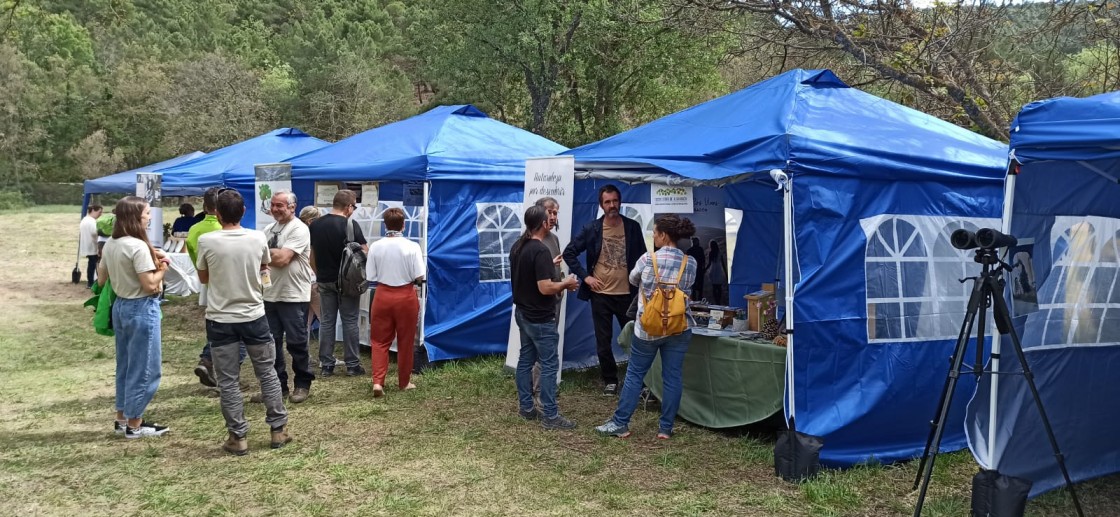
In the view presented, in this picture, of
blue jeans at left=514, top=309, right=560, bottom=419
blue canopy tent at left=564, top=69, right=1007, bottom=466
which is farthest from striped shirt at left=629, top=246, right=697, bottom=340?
blue jeans at left=514, top=309, right=560, bottom=419

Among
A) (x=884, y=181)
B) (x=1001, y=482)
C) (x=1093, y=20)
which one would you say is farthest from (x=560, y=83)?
(x=1001, y=482)

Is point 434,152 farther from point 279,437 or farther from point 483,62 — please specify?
point 483,62

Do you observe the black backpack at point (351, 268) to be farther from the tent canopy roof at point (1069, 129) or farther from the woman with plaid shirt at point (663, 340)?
the tent canopy roof at point (1069, 129)

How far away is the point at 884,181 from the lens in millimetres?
5344

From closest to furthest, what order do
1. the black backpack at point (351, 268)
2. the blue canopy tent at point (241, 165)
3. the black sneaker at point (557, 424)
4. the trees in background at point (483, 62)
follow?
1. the black sneaker at point (557, 424)
2. the black backpack at point (351, 268)
3. the trees in background at point (483, 62)
4. the blue canopy tent at point (241, 165)

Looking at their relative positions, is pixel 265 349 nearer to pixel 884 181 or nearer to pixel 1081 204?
pixel 884 181

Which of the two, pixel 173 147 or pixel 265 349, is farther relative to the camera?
pixel 173 147

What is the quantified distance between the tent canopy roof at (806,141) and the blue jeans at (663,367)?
1077 mm

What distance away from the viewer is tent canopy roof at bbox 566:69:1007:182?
5160 millimetres

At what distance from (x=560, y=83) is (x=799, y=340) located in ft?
53.9

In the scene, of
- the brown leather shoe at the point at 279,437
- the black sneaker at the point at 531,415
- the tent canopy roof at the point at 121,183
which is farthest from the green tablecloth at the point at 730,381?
the tent canopy roof at the point at 121,183

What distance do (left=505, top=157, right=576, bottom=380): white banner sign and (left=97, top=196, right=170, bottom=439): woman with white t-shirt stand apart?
252cm

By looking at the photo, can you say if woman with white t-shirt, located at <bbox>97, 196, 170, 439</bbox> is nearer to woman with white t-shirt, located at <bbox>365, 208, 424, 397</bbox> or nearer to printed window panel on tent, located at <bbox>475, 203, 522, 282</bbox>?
woman with white t-shirt, located at <bbox>365, 208, 424, 397</bbox>

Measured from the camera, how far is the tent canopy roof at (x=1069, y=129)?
12.1 feet
